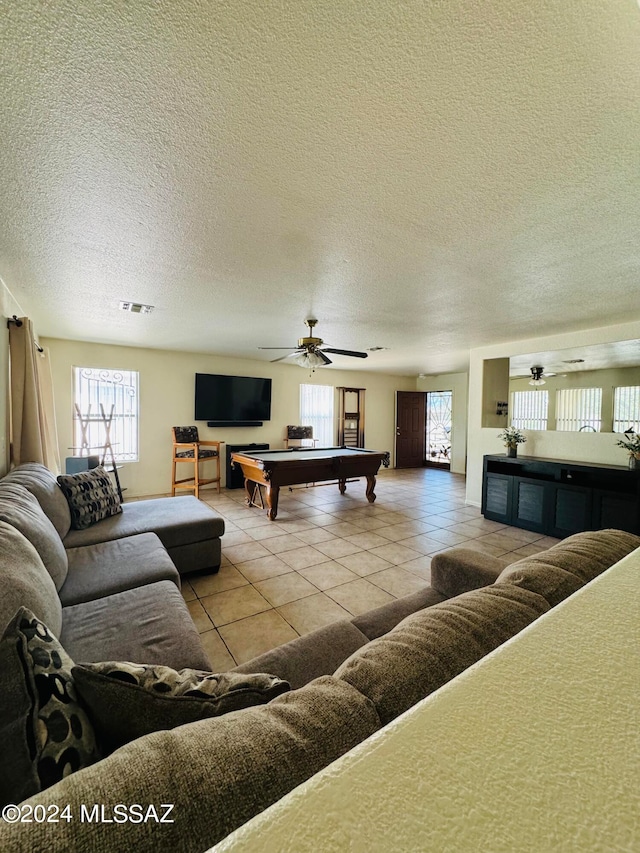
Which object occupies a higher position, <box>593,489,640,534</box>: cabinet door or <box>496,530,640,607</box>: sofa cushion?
<box>496,530,640,607</box>: sofa cushion

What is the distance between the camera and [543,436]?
14.9ft

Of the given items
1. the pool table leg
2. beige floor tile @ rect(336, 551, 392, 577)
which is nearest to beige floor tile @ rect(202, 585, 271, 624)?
beige floor tile @ rect(336, 551, 392, 577)

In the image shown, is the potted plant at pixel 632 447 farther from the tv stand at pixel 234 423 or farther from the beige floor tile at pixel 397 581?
the tv stand at pixel 234 423

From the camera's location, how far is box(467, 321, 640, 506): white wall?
391 cm

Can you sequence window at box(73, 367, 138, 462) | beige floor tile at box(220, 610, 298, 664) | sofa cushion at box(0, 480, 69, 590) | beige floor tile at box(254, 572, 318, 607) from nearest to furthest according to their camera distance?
sofa cushion at box(0, 480, 69, 590)
beige floor tile at box(220, 610, 298, 664)
beige floor tile at box(254, 572, 318, 607)
window at box(73, 367, 138, 462)

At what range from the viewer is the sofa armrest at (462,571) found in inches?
68.3

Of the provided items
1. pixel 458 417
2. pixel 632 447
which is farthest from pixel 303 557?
pixel 458 417

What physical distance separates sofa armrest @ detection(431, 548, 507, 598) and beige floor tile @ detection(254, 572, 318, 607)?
1.16 meters

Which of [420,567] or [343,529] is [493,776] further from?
[343,529]

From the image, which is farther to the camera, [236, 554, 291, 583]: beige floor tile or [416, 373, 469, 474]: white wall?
[416, 373, 469, 474]: white wall

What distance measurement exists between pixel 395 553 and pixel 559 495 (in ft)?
6.70

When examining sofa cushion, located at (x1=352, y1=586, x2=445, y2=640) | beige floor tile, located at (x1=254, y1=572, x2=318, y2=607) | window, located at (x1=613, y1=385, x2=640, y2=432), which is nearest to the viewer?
sofa cushion, located at (x1=352, y1=586, x2=445, y2=640)

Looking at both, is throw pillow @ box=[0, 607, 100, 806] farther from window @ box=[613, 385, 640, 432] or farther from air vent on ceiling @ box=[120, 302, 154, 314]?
window @ box=[613, 385, 640, 432]

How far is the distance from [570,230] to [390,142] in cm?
124
